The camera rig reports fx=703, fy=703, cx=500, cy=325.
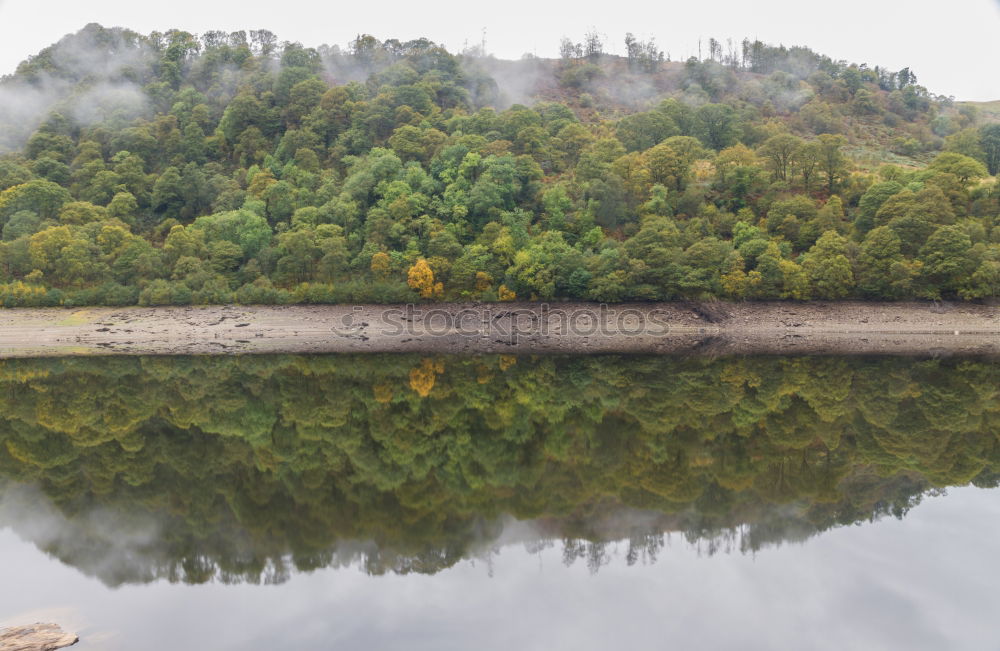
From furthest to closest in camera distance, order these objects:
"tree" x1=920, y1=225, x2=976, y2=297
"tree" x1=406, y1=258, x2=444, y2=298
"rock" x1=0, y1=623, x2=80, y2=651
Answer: "tree" x1=406, y1=258, x2=444, y2=298 < "tree" x1=920, y1=225, x2=976, y2=297 < "rock" x1=0, y1=623, x2=80, y2=651

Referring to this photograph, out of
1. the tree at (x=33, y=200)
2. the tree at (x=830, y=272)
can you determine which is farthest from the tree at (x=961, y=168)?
the tree at (x=33, y=200)

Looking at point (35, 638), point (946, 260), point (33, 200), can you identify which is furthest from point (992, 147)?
point (33, 200)

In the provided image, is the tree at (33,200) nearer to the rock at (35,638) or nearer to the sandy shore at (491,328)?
the sandy shore at (491,328)

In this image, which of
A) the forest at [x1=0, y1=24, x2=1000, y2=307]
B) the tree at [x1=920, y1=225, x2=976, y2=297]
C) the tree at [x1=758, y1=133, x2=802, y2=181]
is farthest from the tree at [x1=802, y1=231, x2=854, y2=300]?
the tree at [x1=758, y1=133, x2=802, y2=181]

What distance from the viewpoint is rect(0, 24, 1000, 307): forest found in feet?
169

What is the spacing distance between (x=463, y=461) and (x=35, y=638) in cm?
987

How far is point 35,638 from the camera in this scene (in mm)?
9961

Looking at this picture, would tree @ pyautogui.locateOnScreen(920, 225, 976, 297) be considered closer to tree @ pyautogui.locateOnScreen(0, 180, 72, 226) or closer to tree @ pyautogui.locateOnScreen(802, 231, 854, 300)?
tree @ pyautogui.locateOnScreen(802, 231, 854, 300)

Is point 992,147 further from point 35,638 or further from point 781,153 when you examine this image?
point 35,638

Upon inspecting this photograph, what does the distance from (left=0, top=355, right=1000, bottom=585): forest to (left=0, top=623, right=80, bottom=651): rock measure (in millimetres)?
1773

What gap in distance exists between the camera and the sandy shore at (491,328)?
4494 centimetres

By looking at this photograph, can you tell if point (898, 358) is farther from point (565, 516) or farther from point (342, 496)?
point (342, 496)

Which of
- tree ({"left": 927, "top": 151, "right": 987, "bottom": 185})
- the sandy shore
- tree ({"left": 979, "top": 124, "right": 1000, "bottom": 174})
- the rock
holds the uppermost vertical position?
tree ({"left": 979, "top": 124, "right": 1000, "bottom": 174})

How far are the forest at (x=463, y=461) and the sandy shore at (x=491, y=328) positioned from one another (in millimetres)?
13958
